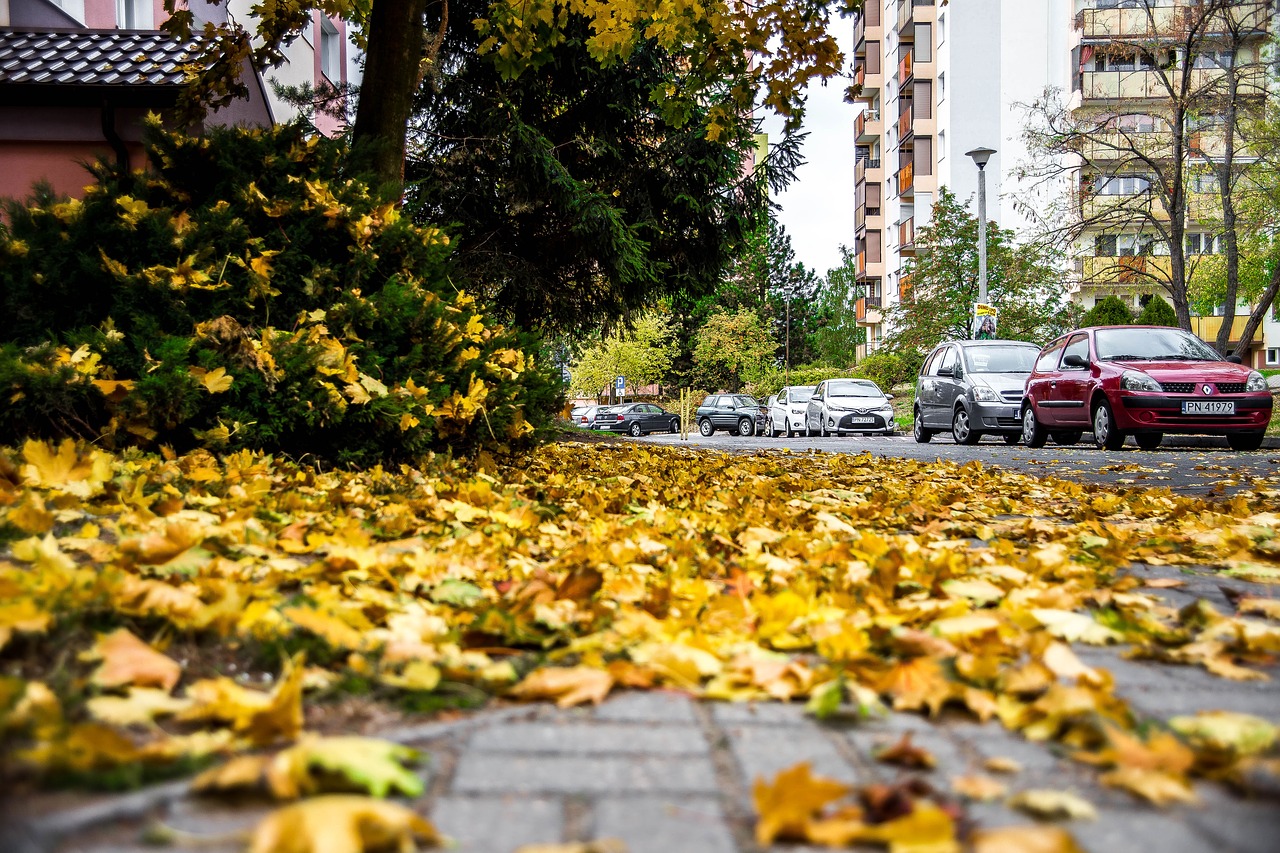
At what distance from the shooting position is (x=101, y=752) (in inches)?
Result: 62.3

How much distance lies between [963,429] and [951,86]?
37.8 metres

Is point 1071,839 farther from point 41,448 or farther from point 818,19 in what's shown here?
point 818,19

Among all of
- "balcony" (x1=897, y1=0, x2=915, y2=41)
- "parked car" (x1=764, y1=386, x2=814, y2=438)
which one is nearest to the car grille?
"parked car" (x1=764, y1=386, x2=814, y2=438)

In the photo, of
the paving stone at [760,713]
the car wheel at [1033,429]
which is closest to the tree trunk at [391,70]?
the paving stone at [760,713]

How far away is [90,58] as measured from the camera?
13273mm

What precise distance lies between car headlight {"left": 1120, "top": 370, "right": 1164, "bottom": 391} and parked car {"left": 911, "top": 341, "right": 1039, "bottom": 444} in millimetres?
2591

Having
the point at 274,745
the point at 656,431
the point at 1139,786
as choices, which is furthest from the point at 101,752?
the point at 656,431

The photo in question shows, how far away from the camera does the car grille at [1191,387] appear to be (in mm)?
13141

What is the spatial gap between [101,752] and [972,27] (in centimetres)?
5504

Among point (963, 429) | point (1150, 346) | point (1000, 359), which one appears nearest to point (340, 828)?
point (1150, 346)

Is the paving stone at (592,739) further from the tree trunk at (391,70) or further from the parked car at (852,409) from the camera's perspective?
the parked car at (852,409)

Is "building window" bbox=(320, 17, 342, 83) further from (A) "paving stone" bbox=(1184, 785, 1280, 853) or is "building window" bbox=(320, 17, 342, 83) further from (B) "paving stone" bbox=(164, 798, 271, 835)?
(A) "paving stone" bbox=(1184, 785, 1280, 853)

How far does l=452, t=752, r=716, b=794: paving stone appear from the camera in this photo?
169 cm

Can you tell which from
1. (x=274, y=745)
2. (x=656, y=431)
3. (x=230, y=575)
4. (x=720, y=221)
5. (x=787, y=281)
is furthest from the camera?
(x=787, y=281)
